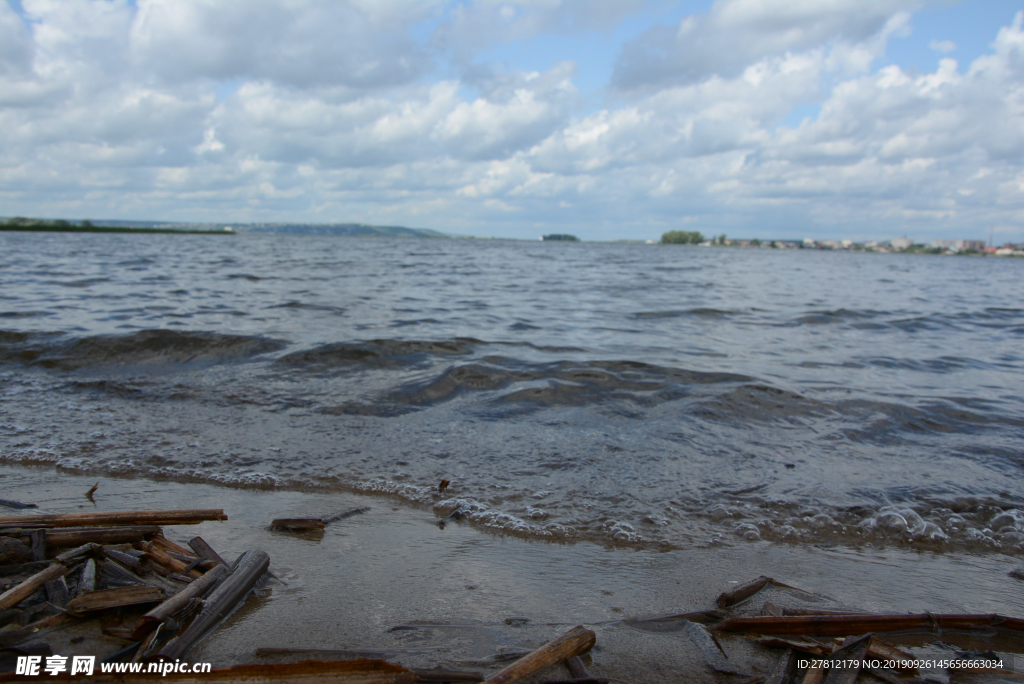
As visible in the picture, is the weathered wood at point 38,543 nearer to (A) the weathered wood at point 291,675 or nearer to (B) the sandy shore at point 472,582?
(B) the sandy shore at point 472,582

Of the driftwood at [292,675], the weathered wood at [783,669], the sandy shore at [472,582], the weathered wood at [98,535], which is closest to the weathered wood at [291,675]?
the driftwood at [292,675]

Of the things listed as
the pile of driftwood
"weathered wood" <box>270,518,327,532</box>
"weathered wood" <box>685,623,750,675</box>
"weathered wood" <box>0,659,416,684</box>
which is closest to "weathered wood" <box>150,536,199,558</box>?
the pile of driftwood

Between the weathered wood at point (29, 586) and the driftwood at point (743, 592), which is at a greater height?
the weathered wood at point (29, 586)

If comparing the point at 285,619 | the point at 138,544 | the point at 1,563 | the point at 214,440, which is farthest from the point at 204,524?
the point at 214,440

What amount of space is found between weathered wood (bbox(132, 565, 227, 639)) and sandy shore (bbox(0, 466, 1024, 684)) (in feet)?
0.66

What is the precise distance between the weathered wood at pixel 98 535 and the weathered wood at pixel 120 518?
0.25 ft

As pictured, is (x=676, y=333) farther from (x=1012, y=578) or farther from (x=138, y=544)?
(x=138, y=544)

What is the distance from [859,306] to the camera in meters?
19.3

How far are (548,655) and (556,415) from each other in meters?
4.57

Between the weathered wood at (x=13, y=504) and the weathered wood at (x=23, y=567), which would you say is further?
the weathered wood at (x=13, y=504)

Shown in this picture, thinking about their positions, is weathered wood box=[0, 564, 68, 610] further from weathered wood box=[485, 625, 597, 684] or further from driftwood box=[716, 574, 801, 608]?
driftwood box=[716, 574, 801, 608]

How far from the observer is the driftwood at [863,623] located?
2654mm

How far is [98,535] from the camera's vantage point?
2.92 metres

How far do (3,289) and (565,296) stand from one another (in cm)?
1756
